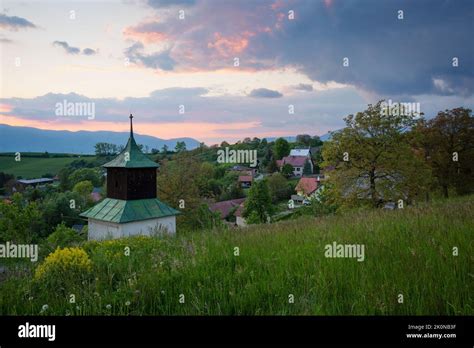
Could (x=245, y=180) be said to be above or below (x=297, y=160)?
below

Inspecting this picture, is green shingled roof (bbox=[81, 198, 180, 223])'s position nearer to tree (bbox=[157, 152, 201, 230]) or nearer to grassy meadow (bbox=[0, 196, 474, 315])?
tree (bbox=[157, 152, 201, 230])

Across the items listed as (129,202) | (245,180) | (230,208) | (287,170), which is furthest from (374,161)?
(287,170)

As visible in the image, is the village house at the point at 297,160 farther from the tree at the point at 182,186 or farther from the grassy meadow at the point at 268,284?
the grassy meadow at the point at 268,284

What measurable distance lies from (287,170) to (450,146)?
4208cm

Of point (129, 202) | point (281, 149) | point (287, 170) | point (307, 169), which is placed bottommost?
point (129, 202)

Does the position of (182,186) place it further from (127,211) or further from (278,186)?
(278,186)

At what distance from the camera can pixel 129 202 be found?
32.2 meters

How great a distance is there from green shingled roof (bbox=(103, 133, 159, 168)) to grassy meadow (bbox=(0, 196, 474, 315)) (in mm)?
29507

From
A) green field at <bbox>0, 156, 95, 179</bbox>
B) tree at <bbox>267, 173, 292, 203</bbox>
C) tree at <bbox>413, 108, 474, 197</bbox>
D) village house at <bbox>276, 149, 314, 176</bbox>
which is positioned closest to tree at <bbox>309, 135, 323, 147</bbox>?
village house at <bbox>276, 149, 314, 176</bbox>

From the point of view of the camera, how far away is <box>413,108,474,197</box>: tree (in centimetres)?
2581

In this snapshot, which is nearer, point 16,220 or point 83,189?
point 16,220

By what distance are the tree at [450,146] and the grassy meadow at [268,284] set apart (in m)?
25.0

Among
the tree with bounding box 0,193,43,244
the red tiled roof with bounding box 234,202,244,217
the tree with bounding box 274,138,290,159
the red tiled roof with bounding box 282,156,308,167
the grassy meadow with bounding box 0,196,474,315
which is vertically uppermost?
the tree with bounding box 274,138,290,159
